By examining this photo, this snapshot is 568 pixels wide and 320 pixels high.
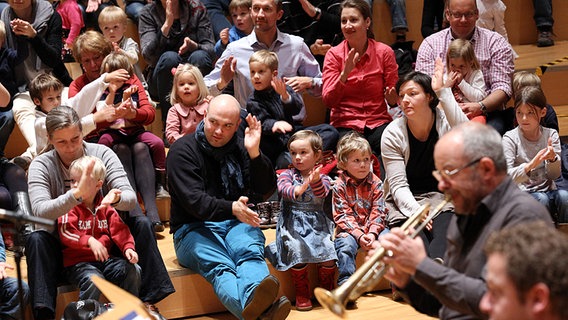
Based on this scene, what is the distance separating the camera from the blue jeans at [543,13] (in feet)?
22.5

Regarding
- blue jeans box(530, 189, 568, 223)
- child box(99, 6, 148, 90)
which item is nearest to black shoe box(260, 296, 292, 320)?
blue jeans box(530, 189, 568, 223)

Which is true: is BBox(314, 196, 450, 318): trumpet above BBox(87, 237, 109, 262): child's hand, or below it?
above

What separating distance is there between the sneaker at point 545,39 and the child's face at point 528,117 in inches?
90.8

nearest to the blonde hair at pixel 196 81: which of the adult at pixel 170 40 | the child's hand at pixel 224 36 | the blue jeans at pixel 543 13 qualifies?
the adult at pixel 170 40

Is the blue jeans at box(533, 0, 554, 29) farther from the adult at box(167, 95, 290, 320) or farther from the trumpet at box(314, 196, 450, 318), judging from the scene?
the trumpet at box(314, 196, 450, 318)

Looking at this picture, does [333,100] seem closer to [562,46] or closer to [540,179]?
[540,179]

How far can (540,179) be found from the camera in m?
4.79

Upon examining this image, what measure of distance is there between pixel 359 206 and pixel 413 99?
0.61 meters

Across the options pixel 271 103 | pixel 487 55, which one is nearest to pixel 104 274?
A: pixel 271 103

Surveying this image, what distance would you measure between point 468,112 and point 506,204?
2498mm

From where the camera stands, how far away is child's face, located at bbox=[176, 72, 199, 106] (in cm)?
506

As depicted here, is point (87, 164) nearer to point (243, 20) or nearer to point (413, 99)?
point (413, 99)

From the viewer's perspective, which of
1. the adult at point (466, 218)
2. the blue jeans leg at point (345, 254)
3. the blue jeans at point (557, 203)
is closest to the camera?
the adult at point (466, 218)

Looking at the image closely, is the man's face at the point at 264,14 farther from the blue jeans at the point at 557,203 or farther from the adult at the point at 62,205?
the blue jeans at the point at 557,203
